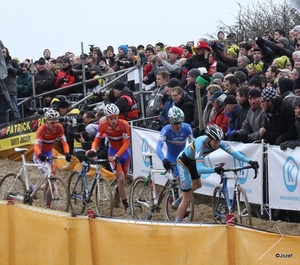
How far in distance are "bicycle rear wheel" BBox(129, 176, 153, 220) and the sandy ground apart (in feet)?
0.54

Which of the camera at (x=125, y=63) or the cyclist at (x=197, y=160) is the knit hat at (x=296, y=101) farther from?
the camera at (x=125, y=63)

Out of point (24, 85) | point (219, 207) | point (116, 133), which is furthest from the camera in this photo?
point (24, 85)

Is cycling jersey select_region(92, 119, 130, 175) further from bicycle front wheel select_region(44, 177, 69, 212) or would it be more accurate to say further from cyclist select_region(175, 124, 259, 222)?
cyclist select_region(175, 124, 259, 222)

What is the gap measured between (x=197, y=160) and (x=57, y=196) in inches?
162

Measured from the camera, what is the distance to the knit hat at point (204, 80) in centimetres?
1421

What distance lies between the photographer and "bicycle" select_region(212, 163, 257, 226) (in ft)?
36.2

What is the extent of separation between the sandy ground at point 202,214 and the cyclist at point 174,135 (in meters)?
0.86

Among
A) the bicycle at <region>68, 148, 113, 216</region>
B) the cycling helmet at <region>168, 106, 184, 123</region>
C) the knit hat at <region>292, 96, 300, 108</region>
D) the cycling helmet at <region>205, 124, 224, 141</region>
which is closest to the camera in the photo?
the knit hat at <region>292, 96, 300, 108</region>

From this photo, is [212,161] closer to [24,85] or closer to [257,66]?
[257,66]

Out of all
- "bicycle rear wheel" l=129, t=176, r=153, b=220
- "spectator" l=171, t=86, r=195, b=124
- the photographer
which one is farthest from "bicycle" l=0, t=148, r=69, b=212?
"spectator" l=171, t=86, r=195, b=124

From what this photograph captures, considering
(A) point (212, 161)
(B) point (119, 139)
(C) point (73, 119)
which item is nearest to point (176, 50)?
(C) point (73, 119)

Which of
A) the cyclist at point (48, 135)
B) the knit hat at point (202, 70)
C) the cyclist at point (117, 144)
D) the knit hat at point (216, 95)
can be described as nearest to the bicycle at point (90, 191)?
the cyclist at point (117, 144)

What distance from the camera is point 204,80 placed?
14.3 meters

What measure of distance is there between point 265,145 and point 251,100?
97 cm
